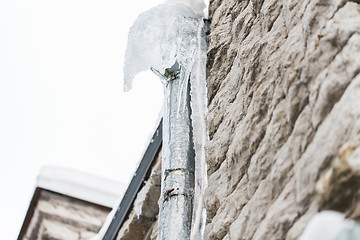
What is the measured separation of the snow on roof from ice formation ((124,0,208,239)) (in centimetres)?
271

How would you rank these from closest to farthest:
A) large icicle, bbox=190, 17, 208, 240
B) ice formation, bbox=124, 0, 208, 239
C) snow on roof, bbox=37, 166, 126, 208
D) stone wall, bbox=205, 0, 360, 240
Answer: stone wall, bbox=205, 0, 360, 240
large icicle, bbox=190, 17, 208, 240
ice formation, bbox=124, 0, 208, 239
snow on roof, bbox=37, 166, 126, 208

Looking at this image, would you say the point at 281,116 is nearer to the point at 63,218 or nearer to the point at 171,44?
the point at 171,44

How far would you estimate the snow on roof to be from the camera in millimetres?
5082

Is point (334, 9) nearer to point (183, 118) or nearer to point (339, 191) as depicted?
point (339, 191)

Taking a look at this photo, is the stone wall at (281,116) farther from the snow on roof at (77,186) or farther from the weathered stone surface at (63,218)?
the snow on roof at (77,186)

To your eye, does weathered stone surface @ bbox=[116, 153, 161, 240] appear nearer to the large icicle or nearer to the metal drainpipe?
the metal drainpipe

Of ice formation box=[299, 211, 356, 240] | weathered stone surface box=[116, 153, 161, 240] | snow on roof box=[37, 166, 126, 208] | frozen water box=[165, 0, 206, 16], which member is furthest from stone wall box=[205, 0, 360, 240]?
snow on roof box=[37, 166, 126, 208]

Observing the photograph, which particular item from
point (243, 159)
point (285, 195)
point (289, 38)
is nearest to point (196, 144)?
point (243, 159)

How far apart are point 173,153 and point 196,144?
0.41 ft

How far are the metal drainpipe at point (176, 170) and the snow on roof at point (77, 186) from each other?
2815 millimetres

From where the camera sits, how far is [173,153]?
2.16 meters

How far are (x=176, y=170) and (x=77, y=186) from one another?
319 centimetres

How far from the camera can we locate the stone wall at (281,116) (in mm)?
1171

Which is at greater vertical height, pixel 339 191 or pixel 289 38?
pixel 289 38
